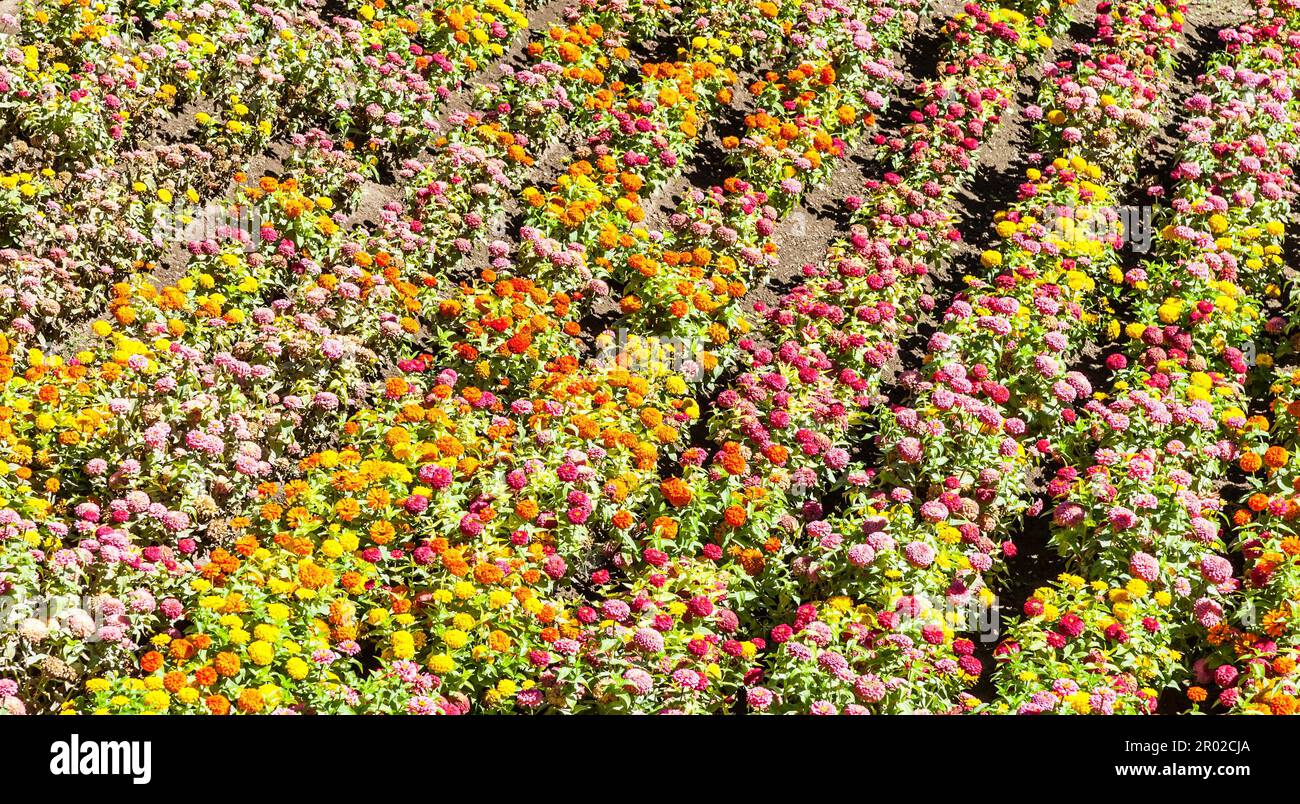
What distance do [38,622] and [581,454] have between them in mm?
2702

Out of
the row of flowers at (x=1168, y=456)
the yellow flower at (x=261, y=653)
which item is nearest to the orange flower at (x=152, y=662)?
the yellow flower at (x=261, y=653)

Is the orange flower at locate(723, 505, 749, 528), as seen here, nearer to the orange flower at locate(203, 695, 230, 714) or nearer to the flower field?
the flower field

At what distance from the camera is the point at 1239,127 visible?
11.3 meters

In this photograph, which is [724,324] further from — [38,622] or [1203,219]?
[38,622]

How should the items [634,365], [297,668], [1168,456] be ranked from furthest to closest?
[634,365]
[1168,456]
[297,668]

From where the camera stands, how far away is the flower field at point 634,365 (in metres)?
6.79

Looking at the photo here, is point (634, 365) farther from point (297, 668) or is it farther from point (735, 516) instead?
point (297, 668)

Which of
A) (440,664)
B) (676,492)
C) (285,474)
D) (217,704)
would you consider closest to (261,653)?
(217,704)

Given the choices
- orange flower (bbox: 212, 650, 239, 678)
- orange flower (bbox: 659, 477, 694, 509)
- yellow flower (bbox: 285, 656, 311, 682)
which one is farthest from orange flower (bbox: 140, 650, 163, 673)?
orange flower (bbox: 659, 477, 694, 509)

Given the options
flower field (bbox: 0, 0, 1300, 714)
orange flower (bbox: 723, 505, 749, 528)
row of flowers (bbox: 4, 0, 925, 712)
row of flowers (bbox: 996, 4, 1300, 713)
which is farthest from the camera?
orange flower (bbox: 723, 505, 749, 528)

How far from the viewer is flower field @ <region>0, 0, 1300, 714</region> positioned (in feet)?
22.3

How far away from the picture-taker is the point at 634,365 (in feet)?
28.3

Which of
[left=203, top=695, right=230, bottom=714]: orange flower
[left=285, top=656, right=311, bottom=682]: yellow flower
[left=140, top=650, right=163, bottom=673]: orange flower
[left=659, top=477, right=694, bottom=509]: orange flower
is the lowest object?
[left=203, top=695, right=230, bottom=714]: orange flower

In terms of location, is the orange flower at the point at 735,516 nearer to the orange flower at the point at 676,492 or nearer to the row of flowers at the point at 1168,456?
the orange flower at the point at 676,492
